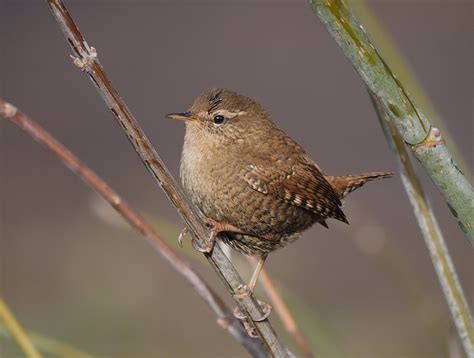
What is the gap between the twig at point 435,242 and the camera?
4.63 ft

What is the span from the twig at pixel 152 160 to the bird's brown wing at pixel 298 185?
2.29 ft

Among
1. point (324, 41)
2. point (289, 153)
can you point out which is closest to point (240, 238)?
point (289, 153)

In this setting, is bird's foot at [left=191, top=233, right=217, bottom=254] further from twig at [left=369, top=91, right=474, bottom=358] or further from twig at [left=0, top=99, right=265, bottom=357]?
twig at [left=369, top=91, right=474, bottom=358]

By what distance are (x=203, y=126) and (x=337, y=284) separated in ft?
15.7

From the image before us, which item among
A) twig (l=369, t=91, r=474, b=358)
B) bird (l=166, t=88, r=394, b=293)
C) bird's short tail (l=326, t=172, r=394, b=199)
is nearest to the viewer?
twig (l=369, t=91, r=474, b=358)

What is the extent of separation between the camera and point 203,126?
2.44 metres

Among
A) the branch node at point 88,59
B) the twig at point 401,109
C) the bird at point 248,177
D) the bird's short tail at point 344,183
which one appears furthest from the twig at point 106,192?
the bird's short tail at point 344,183

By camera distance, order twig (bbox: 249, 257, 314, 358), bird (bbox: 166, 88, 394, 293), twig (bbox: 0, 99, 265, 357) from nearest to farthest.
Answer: twig (bbox: 0, 99, 265, 357) < twig (bbox: 249, 257, 314, 358) < bird (bbox: 166, 88, 394, 293)

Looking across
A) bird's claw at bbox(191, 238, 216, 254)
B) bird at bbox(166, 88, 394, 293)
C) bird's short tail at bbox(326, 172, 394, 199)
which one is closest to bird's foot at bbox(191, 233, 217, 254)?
bird's claw at bbox(191, 238, 216, 254)

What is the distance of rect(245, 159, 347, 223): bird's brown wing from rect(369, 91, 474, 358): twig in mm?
793

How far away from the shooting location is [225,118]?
246 centimetres

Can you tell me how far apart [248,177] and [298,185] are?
0.21m

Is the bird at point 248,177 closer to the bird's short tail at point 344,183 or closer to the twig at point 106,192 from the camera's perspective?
the bird's short tail at point 344,183

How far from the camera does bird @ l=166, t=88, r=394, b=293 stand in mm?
2258
